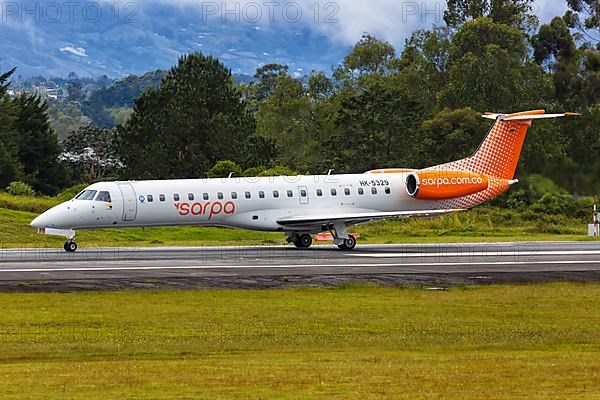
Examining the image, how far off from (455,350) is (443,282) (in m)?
11.3

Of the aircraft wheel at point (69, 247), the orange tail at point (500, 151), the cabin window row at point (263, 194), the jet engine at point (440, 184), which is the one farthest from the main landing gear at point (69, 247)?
the orange tail at point (500, 151)

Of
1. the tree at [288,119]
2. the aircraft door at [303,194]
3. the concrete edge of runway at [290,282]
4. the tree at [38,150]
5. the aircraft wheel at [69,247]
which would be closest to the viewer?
the concrete edge of runway at [290,282]

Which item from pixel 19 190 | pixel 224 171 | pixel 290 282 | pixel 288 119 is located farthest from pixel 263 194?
pixel 288 119

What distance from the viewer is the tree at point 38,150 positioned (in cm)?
8550

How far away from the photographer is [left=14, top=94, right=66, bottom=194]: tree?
85.5 meters

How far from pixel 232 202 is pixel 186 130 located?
3901 centimetres

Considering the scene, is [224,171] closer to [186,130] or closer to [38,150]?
[186,130]

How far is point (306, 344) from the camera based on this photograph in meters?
21.3

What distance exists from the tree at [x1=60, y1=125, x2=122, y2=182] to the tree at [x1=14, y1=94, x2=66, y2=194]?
29.4 ft

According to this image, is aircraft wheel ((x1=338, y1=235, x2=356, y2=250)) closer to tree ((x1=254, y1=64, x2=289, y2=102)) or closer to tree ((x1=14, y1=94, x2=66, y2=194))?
tree ((x1=14, y1=94, x2=66, y2=194))

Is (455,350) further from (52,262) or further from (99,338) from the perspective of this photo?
(52,262)

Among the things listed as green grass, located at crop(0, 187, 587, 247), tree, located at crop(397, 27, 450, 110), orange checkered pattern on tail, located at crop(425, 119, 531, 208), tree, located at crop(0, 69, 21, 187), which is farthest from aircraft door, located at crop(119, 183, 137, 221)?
tree, located at crop(397, 27, 450, 110)

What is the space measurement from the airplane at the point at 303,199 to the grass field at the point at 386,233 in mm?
3494

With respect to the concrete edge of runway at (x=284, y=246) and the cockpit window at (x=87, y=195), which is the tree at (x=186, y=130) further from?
the cockpit window at (x=87, y=195)
